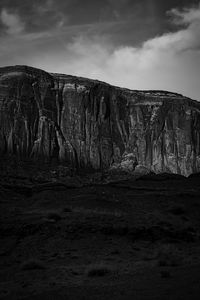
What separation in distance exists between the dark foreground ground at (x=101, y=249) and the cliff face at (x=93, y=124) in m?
114

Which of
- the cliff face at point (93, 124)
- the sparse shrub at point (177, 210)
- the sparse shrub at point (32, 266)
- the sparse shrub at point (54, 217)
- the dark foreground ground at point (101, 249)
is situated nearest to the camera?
the dark foreground ground at point (101, 249)

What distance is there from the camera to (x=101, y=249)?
2525 cm

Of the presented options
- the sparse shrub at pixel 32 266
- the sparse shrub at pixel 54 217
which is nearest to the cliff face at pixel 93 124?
the sparse shrub at pixel 54 217

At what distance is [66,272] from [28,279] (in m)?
1.86

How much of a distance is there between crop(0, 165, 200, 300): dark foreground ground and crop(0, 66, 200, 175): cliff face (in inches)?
4485

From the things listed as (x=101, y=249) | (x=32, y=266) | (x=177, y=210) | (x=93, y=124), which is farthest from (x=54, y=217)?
(x=93, y=124)

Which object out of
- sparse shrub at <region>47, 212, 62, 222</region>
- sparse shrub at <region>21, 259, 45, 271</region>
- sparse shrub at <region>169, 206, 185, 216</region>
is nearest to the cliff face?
sparse shrub at <region>169, 206, 185, 216</region>

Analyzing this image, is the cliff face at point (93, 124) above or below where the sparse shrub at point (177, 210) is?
above

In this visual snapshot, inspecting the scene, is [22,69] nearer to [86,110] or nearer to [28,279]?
[86,110]

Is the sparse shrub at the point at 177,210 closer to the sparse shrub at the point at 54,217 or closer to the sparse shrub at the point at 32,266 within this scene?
the sparse shrub at the point at 54,217

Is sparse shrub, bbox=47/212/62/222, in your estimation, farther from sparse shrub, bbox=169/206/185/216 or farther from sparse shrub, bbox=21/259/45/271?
sparse shrub, bbox=21/259/45/271

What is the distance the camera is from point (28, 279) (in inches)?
703

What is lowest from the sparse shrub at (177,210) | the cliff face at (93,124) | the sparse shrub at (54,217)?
the sparse shrub at (177,210)

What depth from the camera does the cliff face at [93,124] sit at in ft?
539
